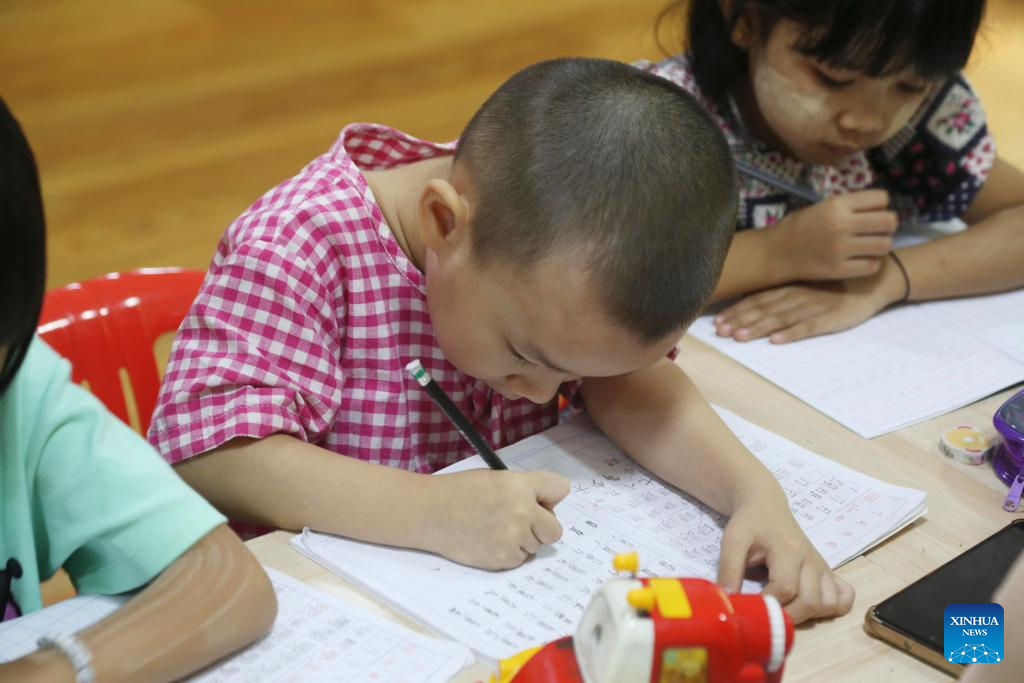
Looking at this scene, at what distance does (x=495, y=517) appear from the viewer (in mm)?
861

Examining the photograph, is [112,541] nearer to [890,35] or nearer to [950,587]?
[950,587]

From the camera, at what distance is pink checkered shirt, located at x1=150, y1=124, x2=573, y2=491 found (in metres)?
0.93

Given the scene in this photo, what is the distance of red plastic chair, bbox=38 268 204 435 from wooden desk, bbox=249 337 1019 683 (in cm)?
36

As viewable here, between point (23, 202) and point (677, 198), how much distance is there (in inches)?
16.6

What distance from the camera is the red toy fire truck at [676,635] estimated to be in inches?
22.8

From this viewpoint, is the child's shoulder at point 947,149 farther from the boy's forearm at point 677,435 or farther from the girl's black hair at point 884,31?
the boy's forearm at point 677,435

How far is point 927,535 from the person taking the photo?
956mm

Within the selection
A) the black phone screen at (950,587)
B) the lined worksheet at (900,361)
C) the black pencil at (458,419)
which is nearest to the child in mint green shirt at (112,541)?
the black pencil at (458,419)

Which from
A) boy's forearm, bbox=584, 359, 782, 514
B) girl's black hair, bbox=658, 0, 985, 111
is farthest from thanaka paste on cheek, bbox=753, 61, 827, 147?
boy's forearm, bbox=584, 359, 782, 514

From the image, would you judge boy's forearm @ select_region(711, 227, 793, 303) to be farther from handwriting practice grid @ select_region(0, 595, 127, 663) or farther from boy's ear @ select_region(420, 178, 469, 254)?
handwriting practice grid @ select_region(0, 595, 127, 663)

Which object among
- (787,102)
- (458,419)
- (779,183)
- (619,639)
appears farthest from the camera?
(779,183)

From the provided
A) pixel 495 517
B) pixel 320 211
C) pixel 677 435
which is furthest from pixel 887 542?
pixel 320 211

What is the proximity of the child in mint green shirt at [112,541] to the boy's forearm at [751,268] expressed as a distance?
72cm

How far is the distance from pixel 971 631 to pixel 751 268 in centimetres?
63
